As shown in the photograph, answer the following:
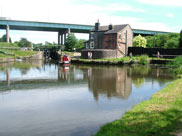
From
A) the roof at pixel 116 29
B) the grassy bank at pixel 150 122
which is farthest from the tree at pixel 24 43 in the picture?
the grassy bank at pixel 150 122

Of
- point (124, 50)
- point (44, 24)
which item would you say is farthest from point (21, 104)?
point (44, 24)

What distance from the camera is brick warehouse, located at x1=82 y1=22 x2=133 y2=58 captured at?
147ft

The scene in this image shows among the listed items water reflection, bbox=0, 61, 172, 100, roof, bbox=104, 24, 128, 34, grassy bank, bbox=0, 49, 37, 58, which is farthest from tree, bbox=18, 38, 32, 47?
water reflection, bbox=0, 61, 172, 100

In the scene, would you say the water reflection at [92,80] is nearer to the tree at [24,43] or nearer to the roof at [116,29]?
the roof at [116,29]

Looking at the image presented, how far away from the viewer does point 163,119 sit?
22.9 feet

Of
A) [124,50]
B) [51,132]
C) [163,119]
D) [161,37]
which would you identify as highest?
[161,37]

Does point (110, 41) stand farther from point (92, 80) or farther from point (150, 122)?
point (150, 122)

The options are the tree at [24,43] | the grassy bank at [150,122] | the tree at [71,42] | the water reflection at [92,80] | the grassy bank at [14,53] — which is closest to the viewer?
the grassy bank at [150,122]

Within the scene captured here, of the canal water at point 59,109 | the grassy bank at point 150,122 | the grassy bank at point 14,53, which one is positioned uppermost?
the grassy bank at point 14,53

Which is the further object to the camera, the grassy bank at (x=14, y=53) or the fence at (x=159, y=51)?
the grassy bank at (x=14, y=53)

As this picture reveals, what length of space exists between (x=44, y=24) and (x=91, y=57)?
105 ft

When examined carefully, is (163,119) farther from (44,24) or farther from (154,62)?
(44,24)

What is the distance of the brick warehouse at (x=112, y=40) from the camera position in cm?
4469

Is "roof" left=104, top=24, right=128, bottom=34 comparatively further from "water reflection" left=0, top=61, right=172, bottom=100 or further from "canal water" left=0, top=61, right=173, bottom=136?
"canal water" left=0, top=61, right=173, bottom=136
